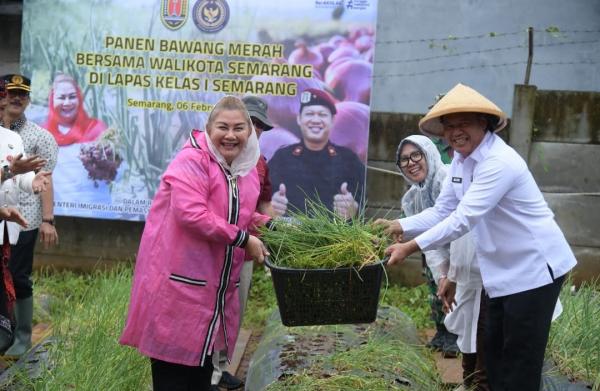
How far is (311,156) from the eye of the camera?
23.8ft

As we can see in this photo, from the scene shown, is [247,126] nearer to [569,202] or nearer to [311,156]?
[311,156]

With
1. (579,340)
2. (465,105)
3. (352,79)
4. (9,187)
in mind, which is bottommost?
(579,340)

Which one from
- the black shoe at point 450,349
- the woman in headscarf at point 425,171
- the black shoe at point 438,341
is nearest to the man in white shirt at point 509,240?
the woman in headscarf at point 425,171

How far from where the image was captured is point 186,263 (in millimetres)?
3672

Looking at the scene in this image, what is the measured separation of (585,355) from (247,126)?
88.2 inches

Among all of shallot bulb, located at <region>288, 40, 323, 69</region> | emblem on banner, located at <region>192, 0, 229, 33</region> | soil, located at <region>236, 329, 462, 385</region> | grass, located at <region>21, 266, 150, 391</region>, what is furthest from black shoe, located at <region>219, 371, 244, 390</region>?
emblem on banner, located at <region>192, 0, 229, 33</region>

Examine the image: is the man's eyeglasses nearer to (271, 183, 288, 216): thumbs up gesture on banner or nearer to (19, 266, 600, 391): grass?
(19, 266, 600, 391): grass

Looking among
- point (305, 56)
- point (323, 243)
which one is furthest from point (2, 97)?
point (305, 56)

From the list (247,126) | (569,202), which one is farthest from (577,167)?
(247,126)

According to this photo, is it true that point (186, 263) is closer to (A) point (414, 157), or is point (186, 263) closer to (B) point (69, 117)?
(A) point (414, 157)

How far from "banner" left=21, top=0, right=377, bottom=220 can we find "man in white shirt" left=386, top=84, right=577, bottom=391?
3110 millimetres

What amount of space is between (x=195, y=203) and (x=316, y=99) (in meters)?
3.77

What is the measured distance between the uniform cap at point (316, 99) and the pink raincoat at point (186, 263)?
11.4 ft

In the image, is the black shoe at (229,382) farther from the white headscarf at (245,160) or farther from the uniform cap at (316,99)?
the uniform cap at (316,99)
